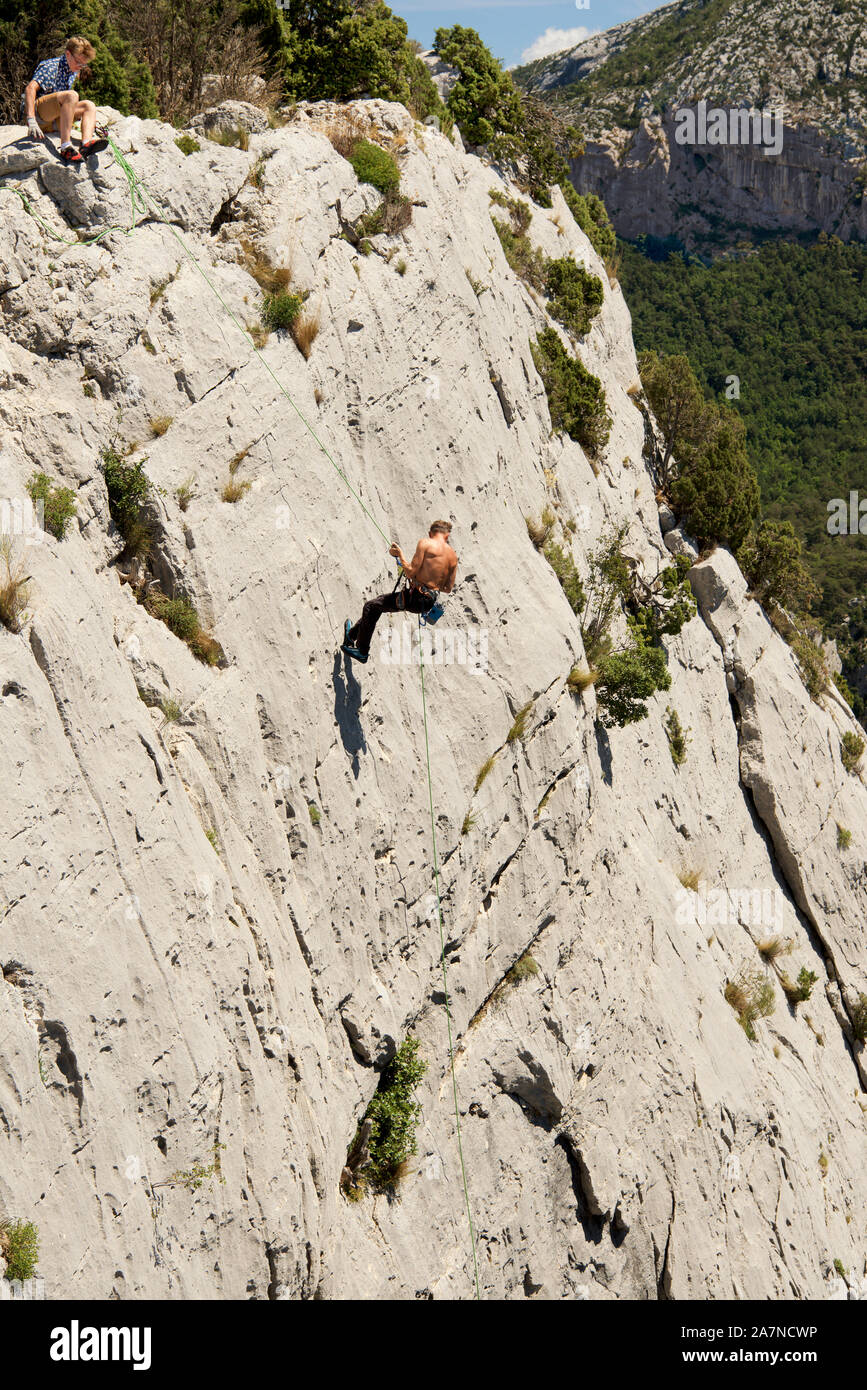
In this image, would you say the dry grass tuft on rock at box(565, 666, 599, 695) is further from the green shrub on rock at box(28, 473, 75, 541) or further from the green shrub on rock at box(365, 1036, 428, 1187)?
the green shrub on rock at box(28, 473, 75, 541)

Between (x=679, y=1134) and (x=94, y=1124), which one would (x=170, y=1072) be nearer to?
(x=94, y=1124)

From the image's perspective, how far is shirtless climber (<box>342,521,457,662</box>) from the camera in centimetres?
1195

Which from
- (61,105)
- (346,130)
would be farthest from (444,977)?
(346,130)

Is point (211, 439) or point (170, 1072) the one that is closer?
point (170, 1072)

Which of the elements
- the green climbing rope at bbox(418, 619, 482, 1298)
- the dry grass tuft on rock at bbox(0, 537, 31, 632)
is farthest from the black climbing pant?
the dry grass tuft on rock at bbox(0, 537, 31, 632)

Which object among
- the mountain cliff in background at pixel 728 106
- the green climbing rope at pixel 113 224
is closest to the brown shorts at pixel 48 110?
the green climbing rope at pixel 113 224

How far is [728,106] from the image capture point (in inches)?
3910

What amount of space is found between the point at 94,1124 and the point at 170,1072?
2.86 feet

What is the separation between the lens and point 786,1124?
19656mm

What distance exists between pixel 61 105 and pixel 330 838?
→ 864 centimetres

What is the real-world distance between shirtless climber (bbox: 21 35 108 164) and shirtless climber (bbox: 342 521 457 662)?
558cm

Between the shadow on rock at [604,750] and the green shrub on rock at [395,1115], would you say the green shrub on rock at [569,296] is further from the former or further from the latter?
the green shrub on rock at [395,1115]

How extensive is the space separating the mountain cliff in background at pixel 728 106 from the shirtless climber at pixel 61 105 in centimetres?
10054
